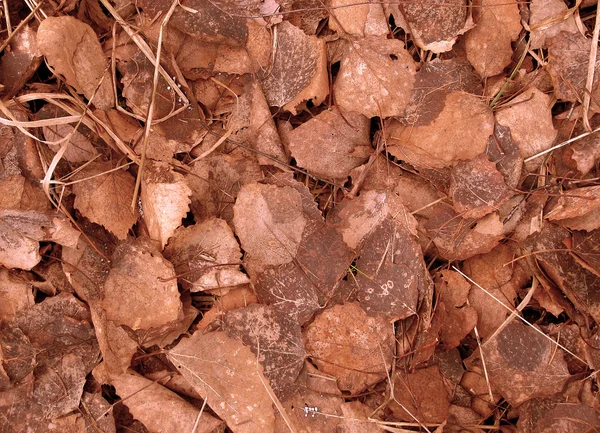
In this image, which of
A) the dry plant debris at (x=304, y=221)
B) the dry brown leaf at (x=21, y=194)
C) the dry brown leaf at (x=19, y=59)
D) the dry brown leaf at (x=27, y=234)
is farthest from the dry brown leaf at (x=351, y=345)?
the dry brown leaf at (x=19, y=59)

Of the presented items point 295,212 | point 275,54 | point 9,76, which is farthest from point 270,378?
point 9,76

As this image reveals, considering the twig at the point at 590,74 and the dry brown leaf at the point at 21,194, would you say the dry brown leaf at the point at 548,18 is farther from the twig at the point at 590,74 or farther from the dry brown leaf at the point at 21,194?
the dry brown leaf at the point at 21,194

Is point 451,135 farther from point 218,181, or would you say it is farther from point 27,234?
point 27,234

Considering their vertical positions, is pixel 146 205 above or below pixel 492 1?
below

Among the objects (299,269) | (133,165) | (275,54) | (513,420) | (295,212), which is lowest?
(513,420)

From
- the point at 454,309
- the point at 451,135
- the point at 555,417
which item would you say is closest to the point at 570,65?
the point at 451,135

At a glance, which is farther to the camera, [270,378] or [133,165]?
[133,165]

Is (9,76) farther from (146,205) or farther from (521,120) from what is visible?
(521,120)
